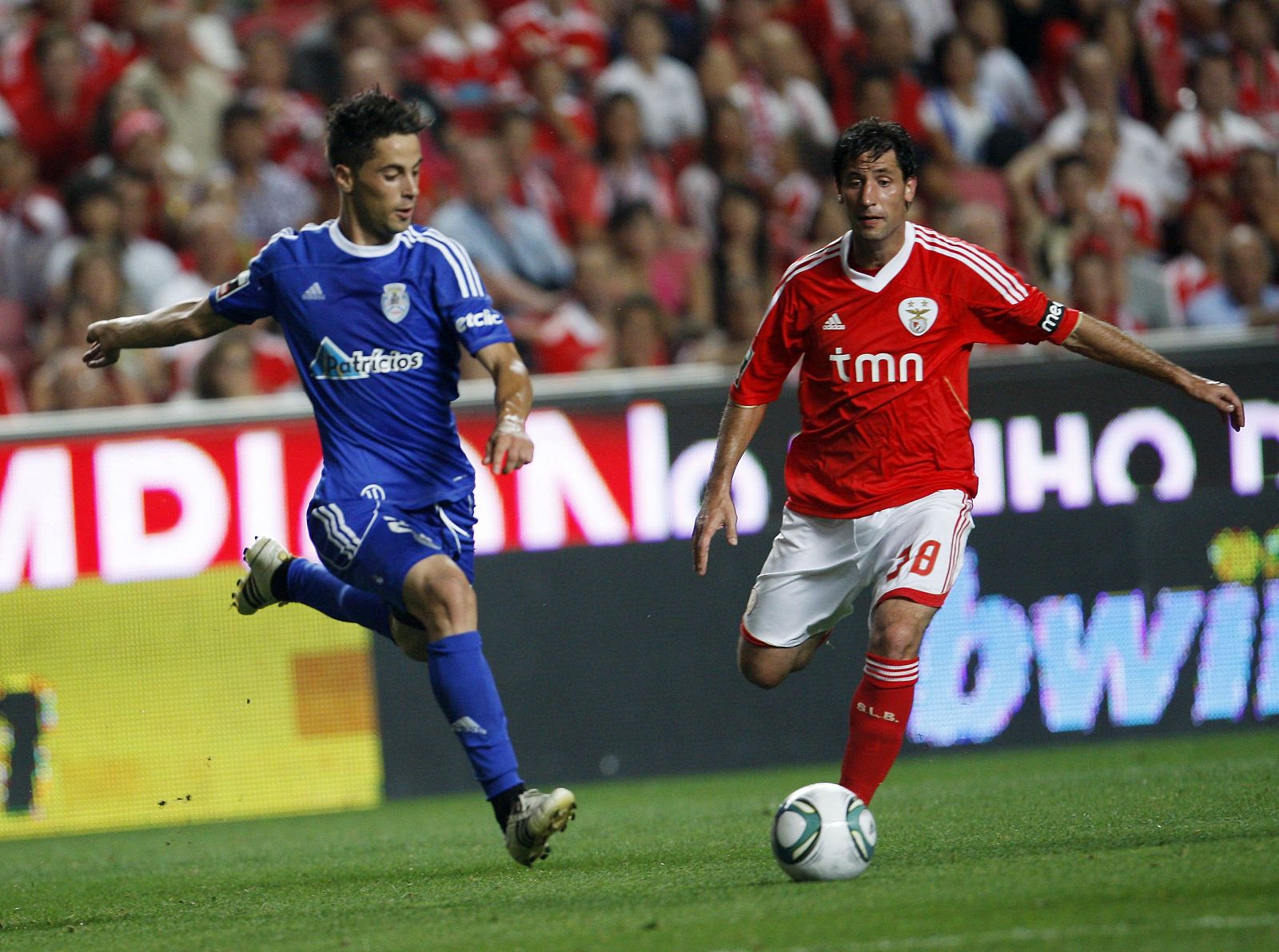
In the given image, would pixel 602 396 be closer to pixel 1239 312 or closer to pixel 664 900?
pixel 1239 312

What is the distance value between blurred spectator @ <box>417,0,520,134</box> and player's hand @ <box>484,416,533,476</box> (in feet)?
23.5

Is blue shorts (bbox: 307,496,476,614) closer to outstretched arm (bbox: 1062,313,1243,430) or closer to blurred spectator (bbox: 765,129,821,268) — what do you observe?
outstretched arm (bbox: 1062,313,1243,430)

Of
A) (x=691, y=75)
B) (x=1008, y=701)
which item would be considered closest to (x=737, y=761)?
(x=1008, y=701)

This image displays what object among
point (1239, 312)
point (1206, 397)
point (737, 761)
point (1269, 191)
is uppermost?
point (1269, 191)

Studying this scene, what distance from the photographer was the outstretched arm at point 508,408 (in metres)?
4.84

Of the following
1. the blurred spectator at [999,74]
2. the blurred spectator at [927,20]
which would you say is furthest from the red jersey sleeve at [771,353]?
the blurred spectator at [927,20]

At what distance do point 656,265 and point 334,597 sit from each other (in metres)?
5.46

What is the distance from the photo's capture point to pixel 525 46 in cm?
1230

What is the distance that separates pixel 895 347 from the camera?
19.1 ft

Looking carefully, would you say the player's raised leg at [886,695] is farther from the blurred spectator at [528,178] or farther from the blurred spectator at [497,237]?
the blurred spectator at [528,178]

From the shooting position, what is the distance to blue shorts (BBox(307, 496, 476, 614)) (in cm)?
539

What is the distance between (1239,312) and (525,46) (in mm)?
5048

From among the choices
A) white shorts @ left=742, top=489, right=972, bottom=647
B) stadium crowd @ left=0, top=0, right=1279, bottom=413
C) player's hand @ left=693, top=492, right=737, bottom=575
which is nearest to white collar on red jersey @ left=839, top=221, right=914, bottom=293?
white shorts @ left=742, top=489, right=972, bottom=647

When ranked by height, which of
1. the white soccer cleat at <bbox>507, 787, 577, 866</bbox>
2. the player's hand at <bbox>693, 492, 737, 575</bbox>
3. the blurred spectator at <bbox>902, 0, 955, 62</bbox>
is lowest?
the white soccer cleat at <bbox>507, 787, 577, 866</bbox>
